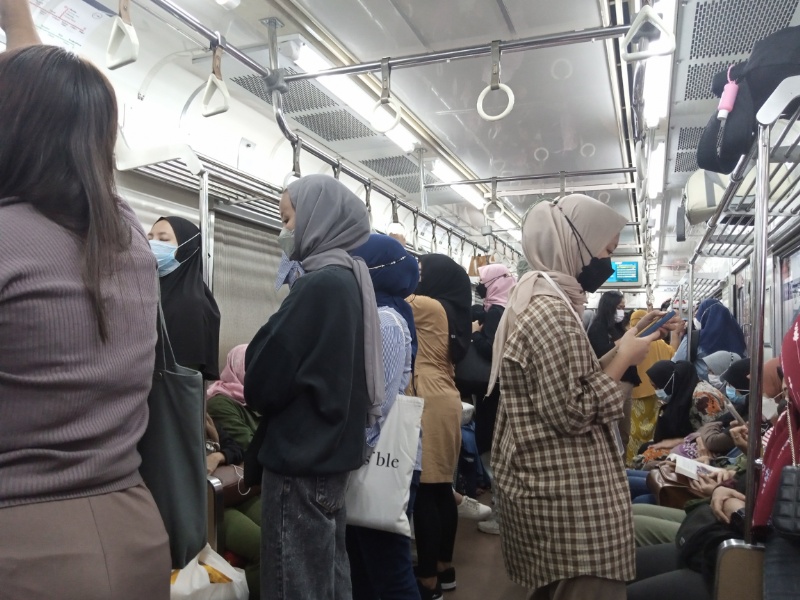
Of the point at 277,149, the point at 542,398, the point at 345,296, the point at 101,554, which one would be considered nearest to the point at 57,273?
the point at 101,554

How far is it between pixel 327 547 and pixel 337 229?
0.89 meters

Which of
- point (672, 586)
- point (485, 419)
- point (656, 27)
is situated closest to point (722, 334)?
point (485, 419)

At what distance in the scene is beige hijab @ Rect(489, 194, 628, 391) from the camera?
5.62ft

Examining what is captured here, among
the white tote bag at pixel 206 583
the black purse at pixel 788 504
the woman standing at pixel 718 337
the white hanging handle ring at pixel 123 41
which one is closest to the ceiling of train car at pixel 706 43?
the woman standing at pixel 718 337

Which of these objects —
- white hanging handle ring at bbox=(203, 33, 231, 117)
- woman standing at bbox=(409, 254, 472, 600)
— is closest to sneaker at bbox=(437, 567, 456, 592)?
woman standing at bbox=(409, 254, 472, 600)

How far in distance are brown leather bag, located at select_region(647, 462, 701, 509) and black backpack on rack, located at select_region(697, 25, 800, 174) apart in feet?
4.41

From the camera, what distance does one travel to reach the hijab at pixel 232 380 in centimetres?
307

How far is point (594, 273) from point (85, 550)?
4.96ft

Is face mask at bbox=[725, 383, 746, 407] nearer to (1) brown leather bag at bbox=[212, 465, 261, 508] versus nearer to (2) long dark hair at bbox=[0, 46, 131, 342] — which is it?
(1) brown leather bag at bbox=[212, 465, 261, 508]

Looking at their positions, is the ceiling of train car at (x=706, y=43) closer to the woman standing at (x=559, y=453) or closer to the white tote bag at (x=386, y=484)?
the woman standing at (x=559, y=453)

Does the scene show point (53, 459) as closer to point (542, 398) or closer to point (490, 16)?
point (542, 398)

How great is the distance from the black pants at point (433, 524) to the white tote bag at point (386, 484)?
34.4 inches

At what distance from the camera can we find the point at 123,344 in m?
0.90

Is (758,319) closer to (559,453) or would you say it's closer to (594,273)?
(594,273)
